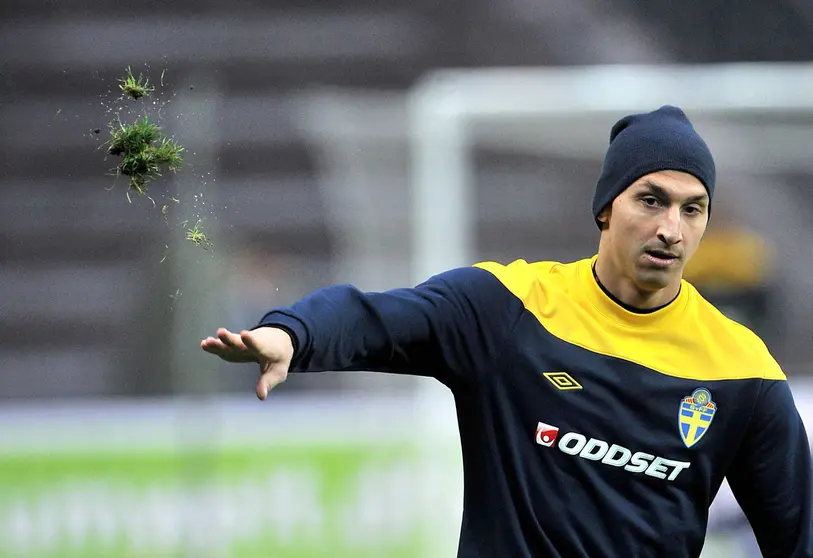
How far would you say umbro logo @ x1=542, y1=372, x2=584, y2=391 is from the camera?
2641 mm

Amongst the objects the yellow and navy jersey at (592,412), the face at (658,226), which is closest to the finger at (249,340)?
the yellow and navy jersey at (592,412)

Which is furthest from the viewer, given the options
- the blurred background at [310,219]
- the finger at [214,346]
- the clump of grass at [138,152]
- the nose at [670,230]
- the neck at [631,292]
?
the blurred background at [310,219]

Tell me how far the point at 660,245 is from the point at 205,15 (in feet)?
13.3

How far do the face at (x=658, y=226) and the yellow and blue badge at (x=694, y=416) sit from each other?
242 mm

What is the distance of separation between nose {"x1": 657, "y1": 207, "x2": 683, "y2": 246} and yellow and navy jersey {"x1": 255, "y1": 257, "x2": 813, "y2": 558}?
187 millimetres

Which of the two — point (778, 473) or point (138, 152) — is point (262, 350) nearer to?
point (138, 152)

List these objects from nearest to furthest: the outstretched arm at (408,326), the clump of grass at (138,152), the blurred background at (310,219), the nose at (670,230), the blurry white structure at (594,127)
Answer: the outstretched arm at (408,326) → the nose at (670,230) → the clump of grass at (138,152) → the blurred background at (310,219) → the blurry white structure at (594,127)

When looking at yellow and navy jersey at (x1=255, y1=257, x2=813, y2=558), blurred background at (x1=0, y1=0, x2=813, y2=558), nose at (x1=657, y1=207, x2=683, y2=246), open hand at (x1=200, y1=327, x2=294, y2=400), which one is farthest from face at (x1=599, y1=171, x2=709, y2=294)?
blurred background at (x1=0, y1=0, x2=813, y2=558)

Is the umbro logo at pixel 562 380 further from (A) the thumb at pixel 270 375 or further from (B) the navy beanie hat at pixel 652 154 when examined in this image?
(A) the thumb at pixel 270 375

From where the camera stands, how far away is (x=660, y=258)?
2.60 m

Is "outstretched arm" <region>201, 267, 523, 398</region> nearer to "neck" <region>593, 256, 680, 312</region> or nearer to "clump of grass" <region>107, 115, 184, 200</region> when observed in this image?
"neck" <region>593, 256, 680, 312</region>

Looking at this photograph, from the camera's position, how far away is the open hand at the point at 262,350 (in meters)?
2.10

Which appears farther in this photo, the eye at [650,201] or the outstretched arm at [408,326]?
the eye at [650,201]

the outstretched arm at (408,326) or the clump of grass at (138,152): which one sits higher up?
the clump of grass at (138,152)
